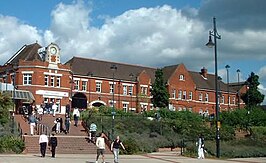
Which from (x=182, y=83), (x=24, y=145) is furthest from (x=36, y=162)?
(x=182, y=83)

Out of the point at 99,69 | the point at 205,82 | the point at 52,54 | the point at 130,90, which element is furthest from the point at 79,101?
the point at 205,82

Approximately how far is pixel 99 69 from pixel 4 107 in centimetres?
4010

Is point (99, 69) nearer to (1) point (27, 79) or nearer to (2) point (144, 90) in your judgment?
(2) point (144, 90)

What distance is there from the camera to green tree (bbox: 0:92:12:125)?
120ft

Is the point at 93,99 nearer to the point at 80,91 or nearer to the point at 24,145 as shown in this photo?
the point at 80,91

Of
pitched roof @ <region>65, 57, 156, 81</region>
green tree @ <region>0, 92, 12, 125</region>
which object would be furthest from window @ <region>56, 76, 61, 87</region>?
green tree @ <region>0, 92, 12, 125</region>

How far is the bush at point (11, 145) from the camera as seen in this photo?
31.6m

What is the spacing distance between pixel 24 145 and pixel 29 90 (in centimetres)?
3093

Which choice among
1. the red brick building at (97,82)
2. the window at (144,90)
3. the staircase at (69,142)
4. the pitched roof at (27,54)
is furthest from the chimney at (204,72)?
the staircase at (69,142)

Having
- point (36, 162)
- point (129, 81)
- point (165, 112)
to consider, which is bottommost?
point (36, 162)

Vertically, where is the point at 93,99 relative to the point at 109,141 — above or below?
above

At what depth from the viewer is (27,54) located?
229ft

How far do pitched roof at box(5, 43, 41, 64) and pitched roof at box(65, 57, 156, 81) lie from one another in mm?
6529

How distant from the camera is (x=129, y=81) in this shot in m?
77.7
